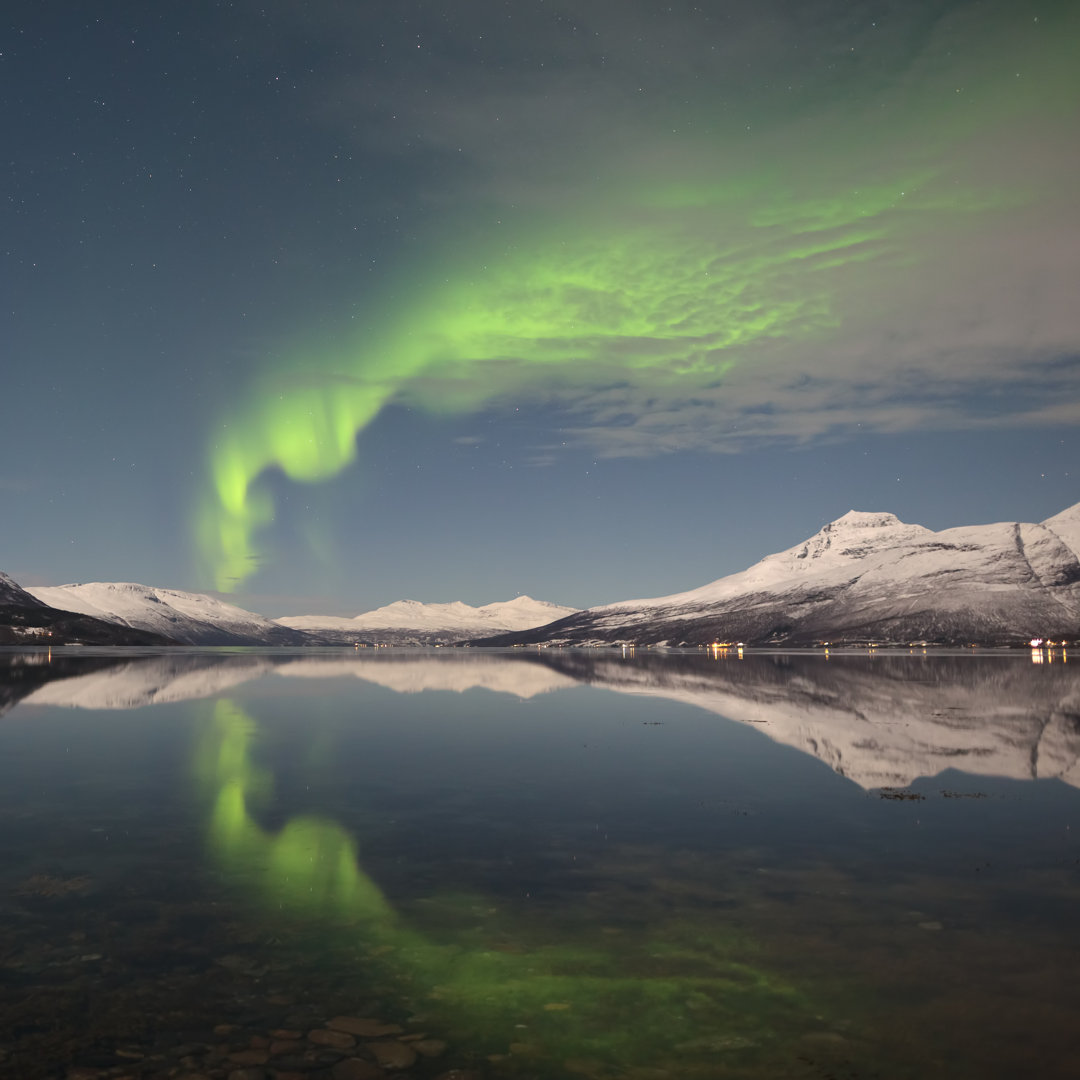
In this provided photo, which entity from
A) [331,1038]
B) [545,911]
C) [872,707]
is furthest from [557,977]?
[872,707]

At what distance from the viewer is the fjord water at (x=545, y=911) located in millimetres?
12289

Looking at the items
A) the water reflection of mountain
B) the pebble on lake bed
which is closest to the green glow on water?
the pebble on lake bed

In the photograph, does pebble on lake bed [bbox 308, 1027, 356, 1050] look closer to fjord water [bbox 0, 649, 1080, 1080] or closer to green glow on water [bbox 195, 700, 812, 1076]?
fjord water [bbox 0, 649, 1080, 1080]

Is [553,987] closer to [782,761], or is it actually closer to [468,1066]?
[468,1066]

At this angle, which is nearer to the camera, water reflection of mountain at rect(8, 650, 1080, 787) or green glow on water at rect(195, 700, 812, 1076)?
green glow on water at rect(195, 700, 812, 1076)

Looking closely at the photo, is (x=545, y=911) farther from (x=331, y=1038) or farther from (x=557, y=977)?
(x=331, y=1038)

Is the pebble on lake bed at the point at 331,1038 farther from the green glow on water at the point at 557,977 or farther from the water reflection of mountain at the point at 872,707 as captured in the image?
the water reflection of mountain at the point at 872,707

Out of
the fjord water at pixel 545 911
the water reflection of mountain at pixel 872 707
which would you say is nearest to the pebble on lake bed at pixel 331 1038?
the fjord water at pixel 545 911

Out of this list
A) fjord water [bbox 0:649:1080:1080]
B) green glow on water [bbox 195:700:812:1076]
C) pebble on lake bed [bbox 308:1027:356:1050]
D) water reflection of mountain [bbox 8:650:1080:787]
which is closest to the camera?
pebble on lake bed [bbox 308:1027:356:1050]

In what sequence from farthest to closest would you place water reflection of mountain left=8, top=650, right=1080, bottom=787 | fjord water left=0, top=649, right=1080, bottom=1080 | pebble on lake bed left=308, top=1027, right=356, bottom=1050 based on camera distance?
water reflection of mountain left=8, top=650, right=1080, bottom=787 → fjord water left=0, top=649, right=1080, bottom=1080 → pebble on lake bed left=308, top=1027, right=356, bottom=1050

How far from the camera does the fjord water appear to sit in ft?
40.3

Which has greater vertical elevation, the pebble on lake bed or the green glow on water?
the pebble on lake bed

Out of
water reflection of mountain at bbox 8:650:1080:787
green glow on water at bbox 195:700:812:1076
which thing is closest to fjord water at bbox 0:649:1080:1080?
green glow on water at bbox 195:700:812:1076

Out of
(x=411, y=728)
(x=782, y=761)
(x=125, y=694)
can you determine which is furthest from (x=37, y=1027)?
(x=125, y=694)
